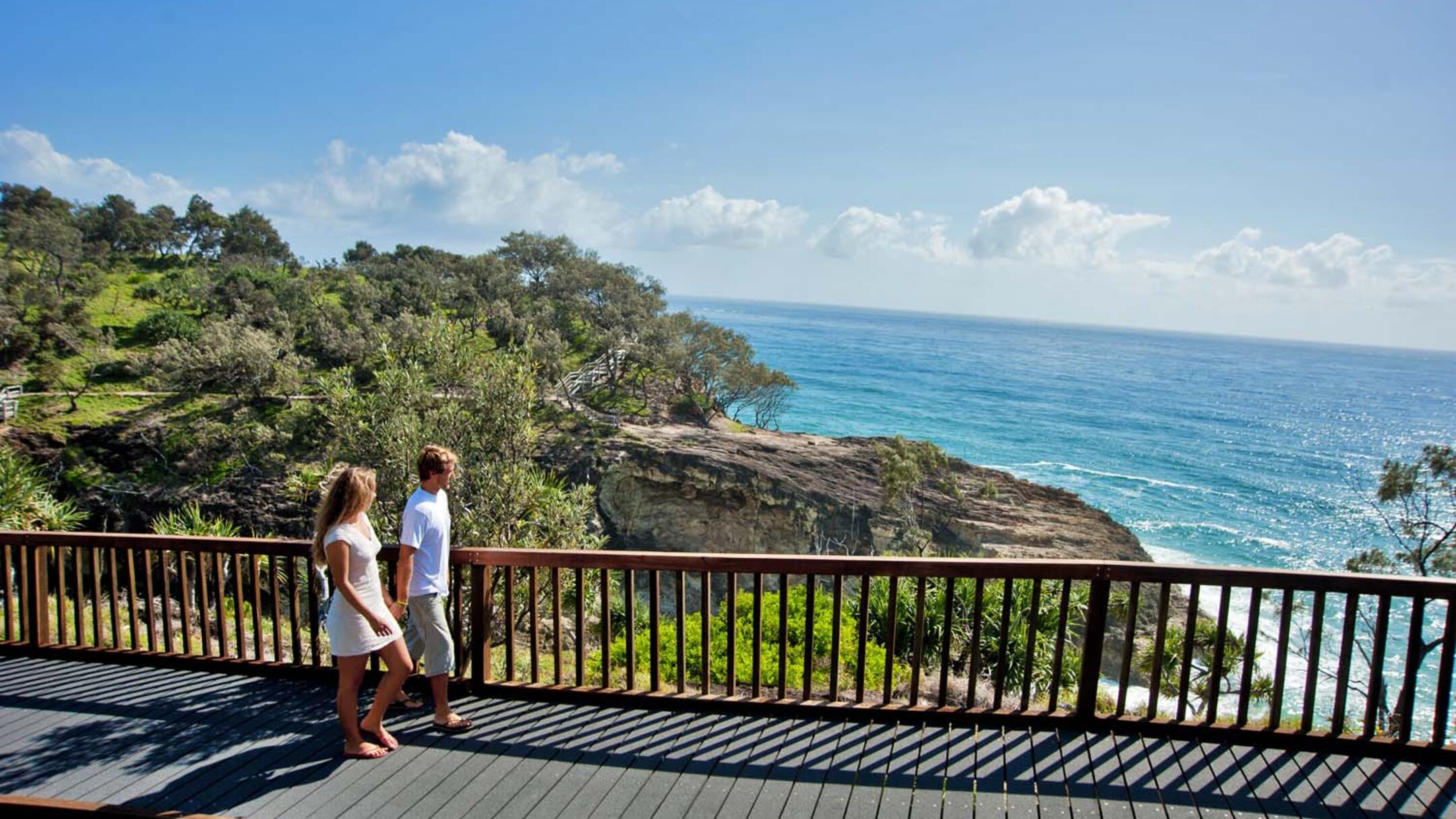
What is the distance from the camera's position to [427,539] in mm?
3781

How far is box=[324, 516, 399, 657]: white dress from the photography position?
3498 millimetres

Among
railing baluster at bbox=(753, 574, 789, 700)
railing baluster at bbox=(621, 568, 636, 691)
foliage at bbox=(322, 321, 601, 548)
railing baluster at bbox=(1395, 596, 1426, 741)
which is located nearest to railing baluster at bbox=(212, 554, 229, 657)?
railing baluster at bbox=(621, 568, 636, 691)

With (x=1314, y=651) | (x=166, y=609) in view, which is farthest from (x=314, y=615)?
(x=1314, y=651)

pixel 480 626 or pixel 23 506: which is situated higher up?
pixel 480 626

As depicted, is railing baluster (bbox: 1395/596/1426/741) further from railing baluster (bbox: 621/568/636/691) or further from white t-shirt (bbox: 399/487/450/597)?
white t-shirt (bbox: 399/487/450/597)

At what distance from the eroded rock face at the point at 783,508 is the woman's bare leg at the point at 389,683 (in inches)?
965

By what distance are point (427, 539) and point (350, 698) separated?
85 cm

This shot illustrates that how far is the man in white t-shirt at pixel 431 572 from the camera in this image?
3.70 meters

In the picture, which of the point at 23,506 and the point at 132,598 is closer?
the point at 132,598

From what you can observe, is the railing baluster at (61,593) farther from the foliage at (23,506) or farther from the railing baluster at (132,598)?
→ the foliage at (23,506)

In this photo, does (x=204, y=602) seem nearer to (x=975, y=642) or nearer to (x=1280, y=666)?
(x=975, y=642)

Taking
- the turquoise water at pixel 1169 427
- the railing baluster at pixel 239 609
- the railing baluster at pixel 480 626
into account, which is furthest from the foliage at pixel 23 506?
the turquoise water at pixel 1169 427

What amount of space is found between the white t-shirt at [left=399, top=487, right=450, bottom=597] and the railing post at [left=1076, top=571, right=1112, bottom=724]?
11.1 ft

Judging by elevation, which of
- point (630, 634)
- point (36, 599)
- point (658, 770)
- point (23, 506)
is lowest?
point (23, 506)
